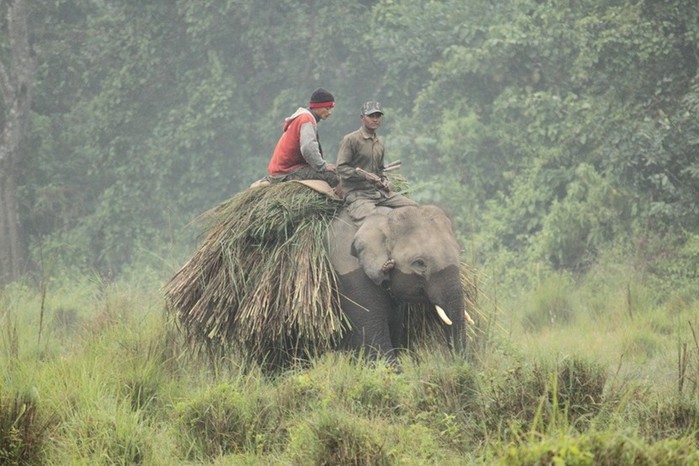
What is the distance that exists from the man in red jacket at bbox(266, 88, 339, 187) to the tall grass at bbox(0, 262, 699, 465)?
141cm

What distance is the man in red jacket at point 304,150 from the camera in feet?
32.7

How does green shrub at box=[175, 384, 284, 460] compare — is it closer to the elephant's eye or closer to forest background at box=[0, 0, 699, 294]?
the elephant's eye

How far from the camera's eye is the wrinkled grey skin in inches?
365

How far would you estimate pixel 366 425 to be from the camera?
6.99 m

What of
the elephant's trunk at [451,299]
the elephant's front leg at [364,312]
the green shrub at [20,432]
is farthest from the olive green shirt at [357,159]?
the green shrub at [20,432]

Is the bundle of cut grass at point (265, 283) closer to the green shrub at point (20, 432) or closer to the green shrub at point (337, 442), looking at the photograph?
the green shrub at point (337, 442)

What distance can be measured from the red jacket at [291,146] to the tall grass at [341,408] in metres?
1.41

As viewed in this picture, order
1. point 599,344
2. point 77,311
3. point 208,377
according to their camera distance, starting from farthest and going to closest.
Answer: point 77,311
point 599,344
point 208,377

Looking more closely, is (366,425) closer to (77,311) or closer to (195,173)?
(77,311)

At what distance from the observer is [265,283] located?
371 inches

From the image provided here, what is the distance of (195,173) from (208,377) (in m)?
12.5

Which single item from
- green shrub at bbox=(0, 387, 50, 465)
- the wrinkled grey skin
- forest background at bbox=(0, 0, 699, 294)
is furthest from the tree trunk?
green shrub at bbox=(0, 387, 50, 465)

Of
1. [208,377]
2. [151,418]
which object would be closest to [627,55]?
[208,377]

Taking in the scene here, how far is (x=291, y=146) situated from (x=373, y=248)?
1.19 meters
